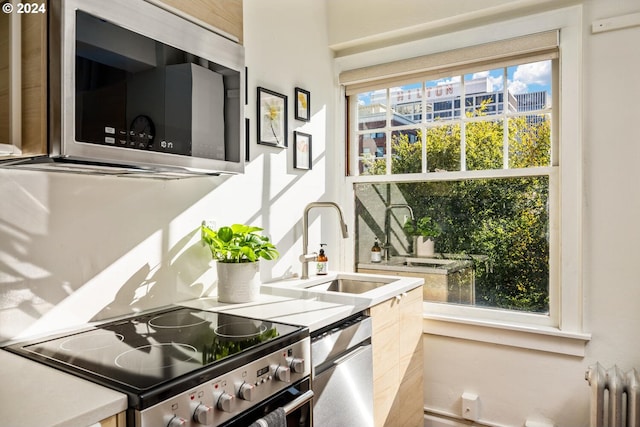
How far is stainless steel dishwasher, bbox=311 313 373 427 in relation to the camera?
1571 mm

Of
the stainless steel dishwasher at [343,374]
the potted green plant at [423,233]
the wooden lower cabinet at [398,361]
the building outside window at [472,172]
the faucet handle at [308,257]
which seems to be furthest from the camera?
the potted green plant at [423,233]

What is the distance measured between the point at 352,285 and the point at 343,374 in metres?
0.88

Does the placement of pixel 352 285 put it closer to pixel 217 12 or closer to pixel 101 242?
pixel 101 242

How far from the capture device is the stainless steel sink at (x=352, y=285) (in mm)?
2459

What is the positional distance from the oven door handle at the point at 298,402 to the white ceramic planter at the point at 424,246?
1.38 meters

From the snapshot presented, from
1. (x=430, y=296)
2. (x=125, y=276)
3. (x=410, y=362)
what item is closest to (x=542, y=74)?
(x=430, y=296)

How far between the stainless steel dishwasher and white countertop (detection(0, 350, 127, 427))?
0.73m

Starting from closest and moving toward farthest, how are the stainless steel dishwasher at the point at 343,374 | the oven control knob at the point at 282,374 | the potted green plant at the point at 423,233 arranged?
the oven control knob at the point at 282,374 < the stainless steel dishwasher at the point at 343,374 < the potted green plant at the point at 423,233

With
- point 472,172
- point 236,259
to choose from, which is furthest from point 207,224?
point 472,172

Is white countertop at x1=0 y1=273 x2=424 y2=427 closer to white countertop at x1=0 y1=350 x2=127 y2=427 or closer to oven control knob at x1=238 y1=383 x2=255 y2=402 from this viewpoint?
white countertop at x1=0 y1=350 x2=127 y2=427

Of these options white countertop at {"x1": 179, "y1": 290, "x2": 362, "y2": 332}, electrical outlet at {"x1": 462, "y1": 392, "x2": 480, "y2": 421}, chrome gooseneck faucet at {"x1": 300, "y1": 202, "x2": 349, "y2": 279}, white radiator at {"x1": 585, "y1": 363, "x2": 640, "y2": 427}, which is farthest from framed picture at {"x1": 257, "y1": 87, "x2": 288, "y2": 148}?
white radiator at {"x1": 585, "y1": 363, "x2": 640, "y2": 427}

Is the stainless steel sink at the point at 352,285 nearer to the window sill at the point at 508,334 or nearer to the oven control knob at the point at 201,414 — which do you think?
the window sill at the point at 508,334

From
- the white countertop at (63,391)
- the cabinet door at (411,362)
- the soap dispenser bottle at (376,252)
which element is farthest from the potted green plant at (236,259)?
the soap dispenser bottle at (376,252)

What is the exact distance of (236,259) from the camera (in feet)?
6.17
